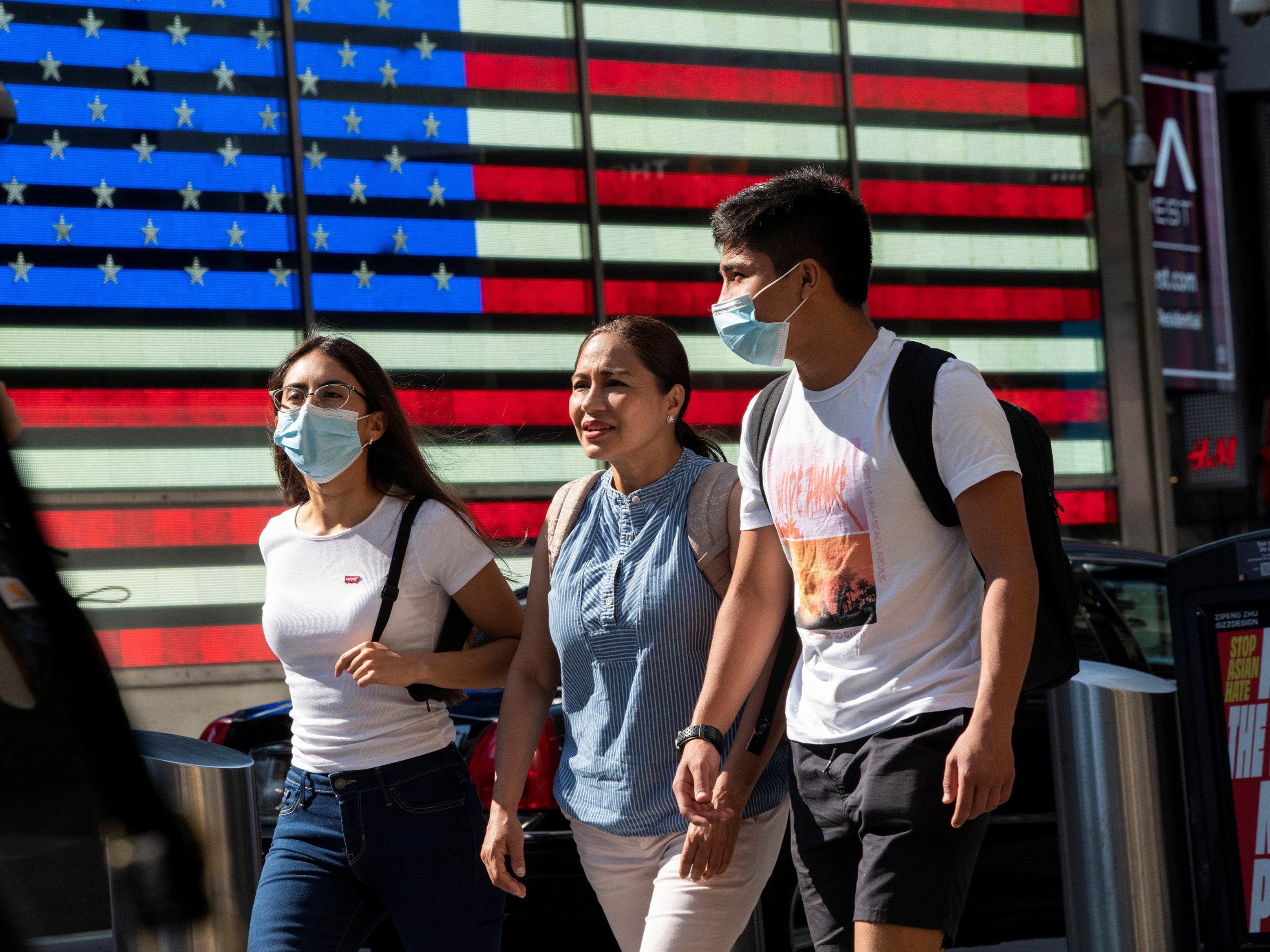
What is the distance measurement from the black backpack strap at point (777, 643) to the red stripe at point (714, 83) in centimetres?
789

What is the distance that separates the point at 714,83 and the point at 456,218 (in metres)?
2.33

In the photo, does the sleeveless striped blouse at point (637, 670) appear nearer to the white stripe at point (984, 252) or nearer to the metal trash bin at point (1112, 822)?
the metal trash bin at point (1112, 822)

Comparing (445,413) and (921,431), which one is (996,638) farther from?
(445,413)

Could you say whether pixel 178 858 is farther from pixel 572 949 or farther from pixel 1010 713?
pixel 572 949

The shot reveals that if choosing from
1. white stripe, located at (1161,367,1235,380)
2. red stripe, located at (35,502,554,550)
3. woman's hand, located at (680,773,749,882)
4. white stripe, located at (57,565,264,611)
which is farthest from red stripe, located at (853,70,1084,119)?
woman's hand, located at (680,773,749,882)

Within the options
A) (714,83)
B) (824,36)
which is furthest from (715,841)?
(824,36)

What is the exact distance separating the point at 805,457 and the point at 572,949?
2.51 metres

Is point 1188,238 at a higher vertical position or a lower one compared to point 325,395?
higher

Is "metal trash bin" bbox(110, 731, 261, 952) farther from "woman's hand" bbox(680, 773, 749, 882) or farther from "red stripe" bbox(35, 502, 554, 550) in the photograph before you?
"red stripe" bbox(35, 502, 554, 550)

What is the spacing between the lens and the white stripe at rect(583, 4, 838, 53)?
34.8ft

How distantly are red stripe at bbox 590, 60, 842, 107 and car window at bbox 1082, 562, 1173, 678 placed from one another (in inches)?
228

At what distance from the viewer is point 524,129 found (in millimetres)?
10289

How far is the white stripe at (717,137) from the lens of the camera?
10.6m

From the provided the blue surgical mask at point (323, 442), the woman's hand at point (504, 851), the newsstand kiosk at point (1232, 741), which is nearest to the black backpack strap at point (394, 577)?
the blue surgical mask at point (323, 442)
